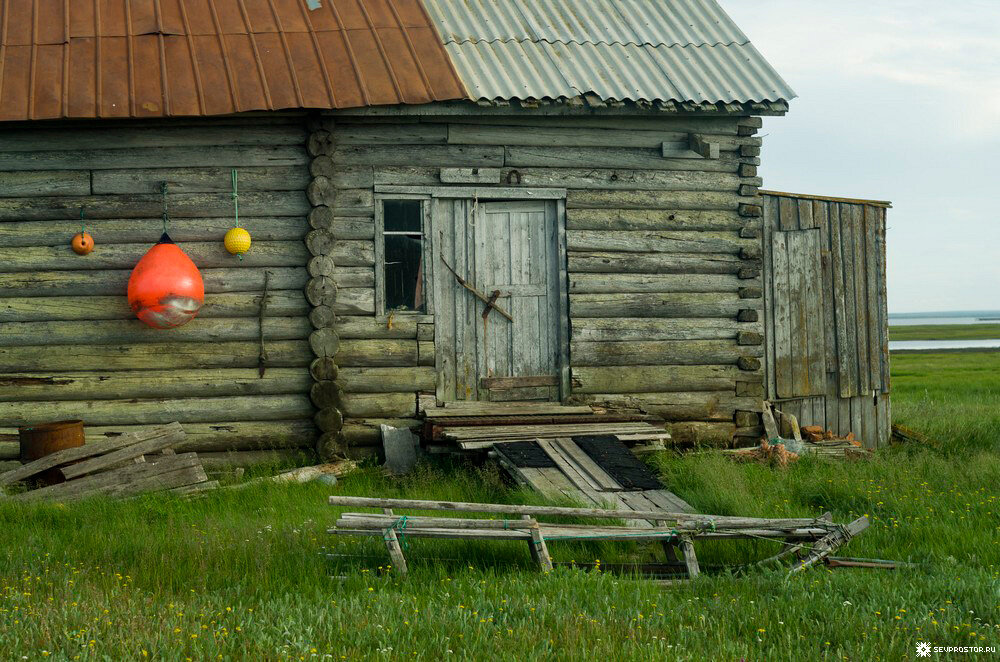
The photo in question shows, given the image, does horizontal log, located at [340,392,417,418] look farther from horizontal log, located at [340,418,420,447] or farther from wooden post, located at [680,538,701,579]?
wooden post, located at [680,538,701,579]

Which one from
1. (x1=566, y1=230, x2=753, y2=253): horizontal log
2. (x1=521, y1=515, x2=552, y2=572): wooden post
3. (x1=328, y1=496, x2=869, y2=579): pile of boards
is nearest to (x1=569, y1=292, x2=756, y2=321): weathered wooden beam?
(x1=566, y1=230, x2=753, y2=253): horizontal log

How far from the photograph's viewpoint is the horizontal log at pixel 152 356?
9.23 m

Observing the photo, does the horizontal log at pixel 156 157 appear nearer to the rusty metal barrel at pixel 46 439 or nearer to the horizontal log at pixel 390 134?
the horizontal log at pixel 390 134

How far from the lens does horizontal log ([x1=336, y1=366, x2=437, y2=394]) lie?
955 centimetres

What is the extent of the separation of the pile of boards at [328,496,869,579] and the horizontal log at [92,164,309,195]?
181 inches

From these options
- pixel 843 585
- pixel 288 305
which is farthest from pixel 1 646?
pixel 288 305

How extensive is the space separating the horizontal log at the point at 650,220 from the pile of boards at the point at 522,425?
199cm

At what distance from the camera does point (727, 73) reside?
1047 centimetres

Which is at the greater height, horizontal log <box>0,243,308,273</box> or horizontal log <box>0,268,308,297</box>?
horizontal log <box>0,243,308,273</box>

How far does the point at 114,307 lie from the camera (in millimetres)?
9297

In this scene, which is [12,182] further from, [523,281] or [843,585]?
[843,585]

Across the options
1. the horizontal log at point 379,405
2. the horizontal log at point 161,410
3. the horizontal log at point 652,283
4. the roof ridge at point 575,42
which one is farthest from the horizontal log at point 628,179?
the horizontal log at point 161,410

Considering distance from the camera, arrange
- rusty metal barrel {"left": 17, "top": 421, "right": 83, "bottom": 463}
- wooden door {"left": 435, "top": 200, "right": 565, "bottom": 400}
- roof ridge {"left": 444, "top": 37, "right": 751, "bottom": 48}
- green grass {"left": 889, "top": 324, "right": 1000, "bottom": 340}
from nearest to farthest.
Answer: rusty metal barrel {"left": 17, "top": 421, "right": 83, "bottom": 463} < wooden door {"left": 435, "top": 200, "right": 565, "bottom": 400} < roof ridge {"left": 444, "top": 37, "right": 751, "bottom": 48} < green grass {"left": 889, "top": 324, "right": 1000, "bottom": 340}

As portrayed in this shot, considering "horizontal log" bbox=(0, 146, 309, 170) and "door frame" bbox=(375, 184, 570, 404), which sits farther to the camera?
"door frame" bbox=(375, 184, 570, 404)
